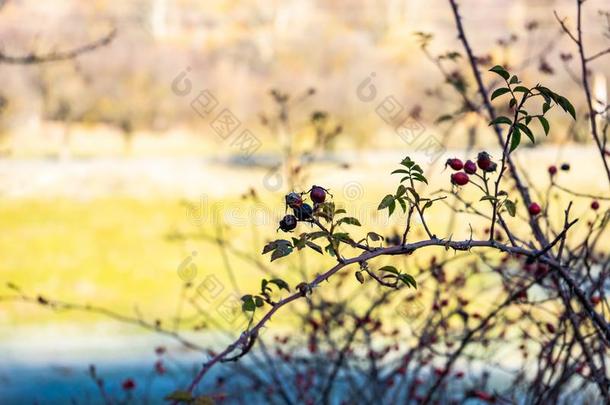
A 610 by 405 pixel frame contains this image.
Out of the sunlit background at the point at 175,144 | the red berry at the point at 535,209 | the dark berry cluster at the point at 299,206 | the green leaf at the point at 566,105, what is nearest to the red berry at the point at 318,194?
the dark berry cluster at the point at 299,206

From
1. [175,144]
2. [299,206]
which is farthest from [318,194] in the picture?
[175,144]

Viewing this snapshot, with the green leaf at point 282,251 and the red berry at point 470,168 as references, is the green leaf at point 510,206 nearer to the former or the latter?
the red berry at point 470,168

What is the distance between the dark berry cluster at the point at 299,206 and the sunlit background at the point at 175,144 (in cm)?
181

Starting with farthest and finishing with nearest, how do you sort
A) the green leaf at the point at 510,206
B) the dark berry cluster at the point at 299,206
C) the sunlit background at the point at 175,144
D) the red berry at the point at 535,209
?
the sunlit background at the point at 175,144
the red berry at the point at 535,209
the green leaf at the point at 510,206
the dark berry cluster at the point at 299,206

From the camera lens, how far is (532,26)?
3.13 meters

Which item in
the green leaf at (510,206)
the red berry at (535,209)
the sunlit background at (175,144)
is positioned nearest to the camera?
the green leaf at (510,206)

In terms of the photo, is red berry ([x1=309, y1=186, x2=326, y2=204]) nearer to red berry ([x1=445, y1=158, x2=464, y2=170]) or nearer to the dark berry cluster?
the dark berry cluster

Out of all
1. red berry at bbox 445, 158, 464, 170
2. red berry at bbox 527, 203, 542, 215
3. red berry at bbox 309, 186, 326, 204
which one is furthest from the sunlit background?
red berry at bbox 309, 186, 326, 204

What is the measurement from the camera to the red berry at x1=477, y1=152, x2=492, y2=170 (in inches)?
50.3

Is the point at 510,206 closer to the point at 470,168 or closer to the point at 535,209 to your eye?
the point at 470,168

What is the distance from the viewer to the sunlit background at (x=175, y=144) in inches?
263

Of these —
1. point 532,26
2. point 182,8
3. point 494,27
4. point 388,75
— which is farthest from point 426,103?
point 182,8

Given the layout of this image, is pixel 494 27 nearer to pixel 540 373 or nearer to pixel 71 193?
pixel 71 193

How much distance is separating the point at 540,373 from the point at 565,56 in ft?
3.76
